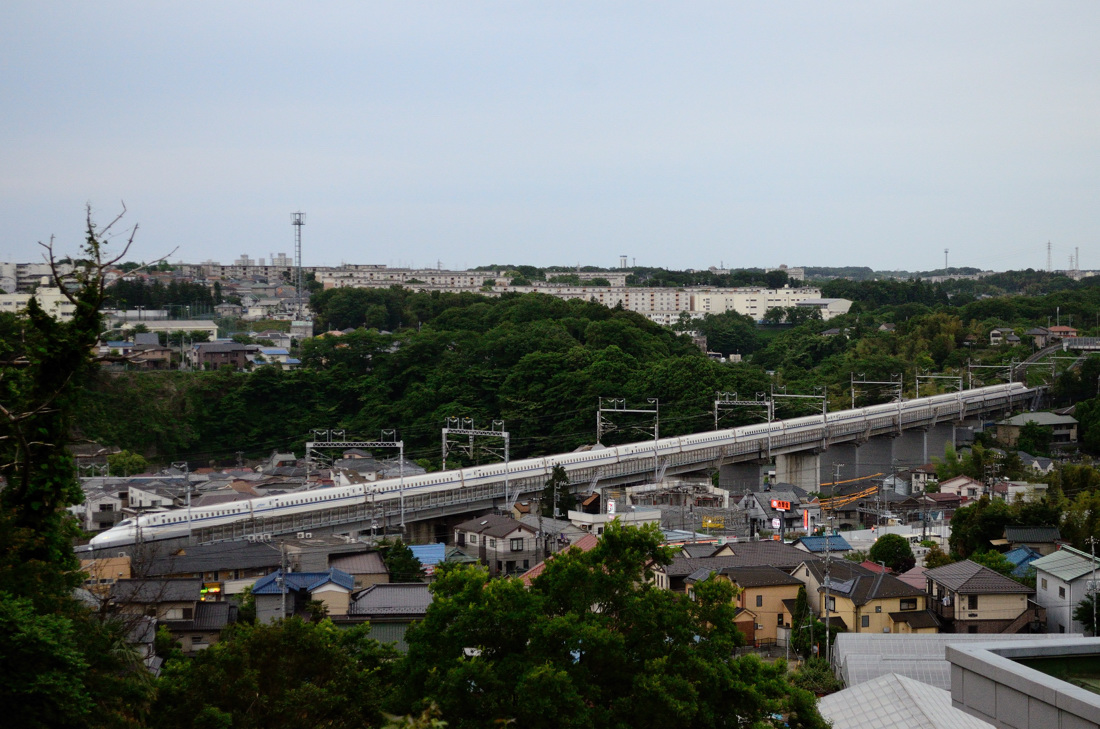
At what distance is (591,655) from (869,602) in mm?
6573

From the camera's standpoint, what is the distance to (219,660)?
7.50 meters

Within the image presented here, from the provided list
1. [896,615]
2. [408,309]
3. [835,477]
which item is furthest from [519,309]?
[896,615]

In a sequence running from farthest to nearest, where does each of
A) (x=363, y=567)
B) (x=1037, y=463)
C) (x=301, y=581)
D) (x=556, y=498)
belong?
(x=1037, y=463)
(x=556, y=498)
(x=363, y=567)
(x=301, y=581)

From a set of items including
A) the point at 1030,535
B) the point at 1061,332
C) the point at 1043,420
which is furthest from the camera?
the point at 1061,332

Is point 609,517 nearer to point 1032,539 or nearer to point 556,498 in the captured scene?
point 556,498

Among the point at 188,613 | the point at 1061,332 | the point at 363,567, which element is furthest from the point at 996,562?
the point at 1061,332

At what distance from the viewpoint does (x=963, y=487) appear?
23.3 m

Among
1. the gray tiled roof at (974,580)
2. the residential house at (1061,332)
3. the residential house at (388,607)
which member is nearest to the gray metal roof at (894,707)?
the gray tiled roof at (974,580)

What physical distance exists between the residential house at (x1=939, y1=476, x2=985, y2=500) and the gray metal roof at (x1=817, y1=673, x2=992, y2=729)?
13.8 metres

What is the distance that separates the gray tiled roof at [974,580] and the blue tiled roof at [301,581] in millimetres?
7086

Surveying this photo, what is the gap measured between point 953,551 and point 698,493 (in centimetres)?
664

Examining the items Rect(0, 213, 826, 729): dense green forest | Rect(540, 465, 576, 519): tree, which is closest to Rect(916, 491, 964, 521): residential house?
Rect(540, 465, 576, 519): tree

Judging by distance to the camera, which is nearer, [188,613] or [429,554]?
[188,613]

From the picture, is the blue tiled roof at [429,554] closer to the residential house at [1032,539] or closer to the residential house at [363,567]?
the residential house at [363,567]
